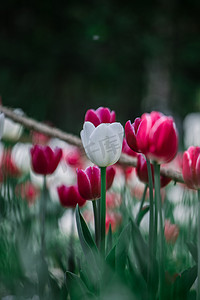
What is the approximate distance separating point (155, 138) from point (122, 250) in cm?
11

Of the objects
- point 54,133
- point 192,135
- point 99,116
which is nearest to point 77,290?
point 99,116

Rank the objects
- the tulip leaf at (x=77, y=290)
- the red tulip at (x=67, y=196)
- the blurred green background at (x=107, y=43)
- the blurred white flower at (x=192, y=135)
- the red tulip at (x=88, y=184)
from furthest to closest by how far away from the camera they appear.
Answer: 1. the blurred green background at (x=107, y=43)
2. the blurred white flower at (x=192, y=135)
3. the red tulip at (x=67, y=196)
4. the red tulip at (x=88, y=184)
5. the tulip leaf at (x=77, y=290)

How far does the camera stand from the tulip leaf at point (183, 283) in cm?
33

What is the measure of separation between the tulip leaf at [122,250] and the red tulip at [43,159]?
21 centimetres

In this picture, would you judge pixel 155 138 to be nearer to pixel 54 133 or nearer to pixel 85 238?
pixel 85 238

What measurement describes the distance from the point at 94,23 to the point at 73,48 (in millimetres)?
1317

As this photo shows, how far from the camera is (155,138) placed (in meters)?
0.37

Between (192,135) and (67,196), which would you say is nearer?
(67,196)

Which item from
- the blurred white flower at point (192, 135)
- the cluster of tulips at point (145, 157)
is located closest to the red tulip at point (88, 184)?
the cluster of tulips at point (145, 157)

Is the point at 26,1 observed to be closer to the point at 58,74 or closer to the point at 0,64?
the point at 0,64

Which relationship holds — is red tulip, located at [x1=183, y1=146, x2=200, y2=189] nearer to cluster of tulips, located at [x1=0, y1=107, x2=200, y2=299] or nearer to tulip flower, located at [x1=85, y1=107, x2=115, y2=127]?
cluster of tulips, located at [x1=0, y1=107, x2=200, y2=299]

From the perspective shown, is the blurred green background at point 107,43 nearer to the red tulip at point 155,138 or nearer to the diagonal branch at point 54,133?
the diagonal branch at point 54,133

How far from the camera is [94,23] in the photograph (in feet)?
12.1

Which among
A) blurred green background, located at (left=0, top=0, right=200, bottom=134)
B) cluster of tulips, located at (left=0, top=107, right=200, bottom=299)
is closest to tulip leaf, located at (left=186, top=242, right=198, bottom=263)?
cluster of tulips, located at (left=0, top=107, right=200, bottom=299)
